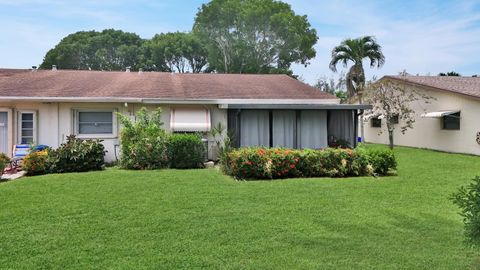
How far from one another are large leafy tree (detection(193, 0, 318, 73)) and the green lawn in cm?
4331

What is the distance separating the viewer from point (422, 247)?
22.3ft

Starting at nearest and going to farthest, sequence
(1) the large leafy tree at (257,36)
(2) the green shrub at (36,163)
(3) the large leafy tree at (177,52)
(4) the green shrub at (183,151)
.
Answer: (2) the green shrub at (36,163) → (4) the green shrub at (183,151) → (1) the large leafy tree at (257,36) → (3) the large leafy tree at (177,52)

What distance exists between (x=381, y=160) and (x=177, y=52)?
49.7 meters

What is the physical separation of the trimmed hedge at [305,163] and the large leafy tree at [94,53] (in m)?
51.1

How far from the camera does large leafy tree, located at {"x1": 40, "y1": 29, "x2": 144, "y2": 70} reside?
197 ft

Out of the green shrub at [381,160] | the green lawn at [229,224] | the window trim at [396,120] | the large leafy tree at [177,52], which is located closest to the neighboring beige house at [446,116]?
the window trim at [396,120]

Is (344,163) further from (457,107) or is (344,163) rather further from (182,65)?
(182,65)

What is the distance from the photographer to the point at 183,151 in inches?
659

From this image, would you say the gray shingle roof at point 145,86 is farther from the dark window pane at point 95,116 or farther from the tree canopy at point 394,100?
the tree canopy at point 394,100

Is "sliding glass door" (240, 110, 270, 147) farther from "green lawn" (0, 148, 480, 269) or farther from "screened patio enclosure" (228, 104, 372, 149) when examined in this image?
"green lawn" (0, 148, 480, 269)

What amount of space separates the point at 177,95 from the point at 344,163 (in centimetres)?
953

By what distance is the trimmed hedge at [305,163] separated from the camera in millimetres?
14203

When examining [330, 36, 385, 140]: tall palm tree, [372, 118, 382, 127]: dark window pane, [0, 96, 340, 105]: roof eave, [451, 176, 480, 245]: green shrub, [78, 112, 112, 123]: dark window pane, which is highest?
[330, 36, 385, 140]: tall palm tree

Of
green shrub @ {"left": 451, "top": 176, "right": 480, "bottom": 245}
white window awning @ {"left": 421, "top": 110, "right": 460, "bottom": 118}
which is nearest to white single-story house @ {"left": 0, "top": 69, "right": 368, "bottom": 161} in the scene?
white window awning @ {"left": 421, "top": 110, "right": 460, "bottom": 118}
